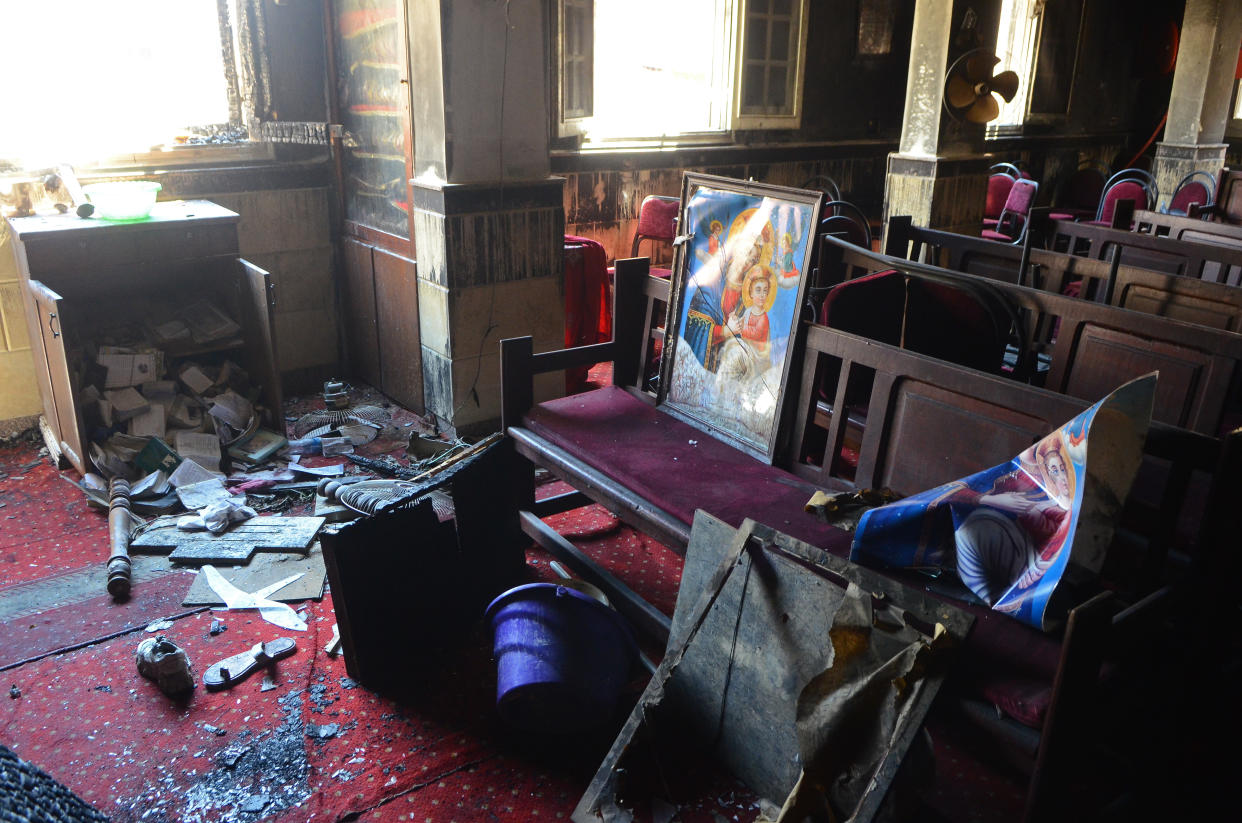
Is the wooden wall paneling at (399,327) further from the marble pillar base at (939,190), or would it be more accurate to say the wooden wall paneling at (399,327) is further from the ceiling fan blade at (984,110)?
the ceiling fan blade at (984,110)

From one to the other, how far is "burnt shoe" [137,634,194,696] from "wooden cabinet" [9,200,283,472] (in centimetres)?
171

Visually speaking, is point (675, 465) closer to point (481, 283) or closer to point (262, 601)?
point (262, 601)

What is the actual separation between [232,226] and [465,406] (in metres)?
1.49

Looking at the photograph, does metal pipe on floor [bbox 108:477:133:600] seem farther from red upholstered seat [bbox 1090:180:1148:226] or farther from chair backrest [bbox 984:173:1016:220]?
chair backrest [bbox 984:173:1016:220]

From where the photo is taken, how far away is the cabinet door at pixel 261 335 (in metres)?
4.39

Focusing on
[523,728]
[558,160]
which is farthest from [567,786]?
[558,160]

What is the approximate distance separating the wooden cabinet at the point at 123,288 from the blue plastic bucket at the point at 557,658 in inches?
98.3

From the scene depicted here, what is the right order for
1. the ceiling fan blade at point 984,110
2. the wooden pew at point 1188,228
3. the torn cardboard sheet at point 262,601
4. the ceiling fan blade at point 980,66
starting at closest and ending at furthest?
the torn cardboard sheet at point 262,601, the wooden pew at point 1188,228, the ceiling fan blade at point 980,66, the ceiling fan blade at point 984,110

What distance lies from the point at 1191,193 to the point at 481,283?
6.01 m

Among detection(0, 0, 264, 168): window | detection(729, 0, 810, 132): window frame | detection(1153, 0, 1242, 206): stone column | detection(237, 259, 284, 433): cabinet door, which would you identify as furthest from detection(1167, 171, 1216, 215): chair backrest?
detection(0, 0, 264, 168): window

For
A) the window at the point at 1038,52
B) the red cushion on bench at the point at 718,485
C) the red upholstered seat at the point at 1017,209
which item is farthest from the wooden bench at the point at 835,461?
the window at the point at 1038,52

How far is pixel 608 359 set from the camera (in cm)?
374

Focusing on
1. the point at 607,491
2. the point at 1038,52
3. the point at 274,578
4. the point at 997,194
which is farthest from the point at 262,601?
the point at 1038,52

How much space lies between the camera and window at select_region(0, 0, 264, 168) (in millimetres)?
4508
